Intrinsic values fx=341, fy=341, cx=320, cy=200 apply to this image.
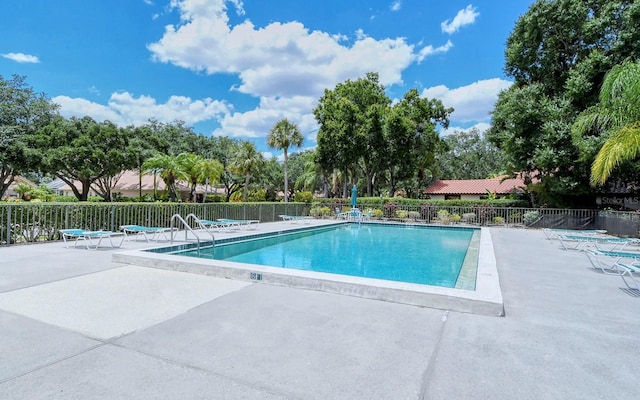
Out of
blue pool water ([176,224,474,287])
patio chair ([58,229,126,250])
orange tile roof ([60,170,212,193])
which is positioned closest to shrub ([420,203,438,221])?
blue pool water ([176,224,474,287])

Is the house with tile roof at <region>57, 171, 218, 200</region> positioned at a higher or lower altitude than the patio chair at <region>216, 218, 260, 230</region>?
higher

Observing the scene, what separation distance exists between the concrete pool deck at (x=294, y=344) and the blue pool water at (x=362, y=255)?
110 inches

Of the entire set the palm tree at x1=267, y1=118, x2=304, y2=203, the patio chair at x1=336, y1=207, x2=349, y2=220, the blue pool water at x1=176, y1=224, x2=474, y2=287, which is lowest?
the blue pool water at x1=176, y1=224, x2=474, y2=287

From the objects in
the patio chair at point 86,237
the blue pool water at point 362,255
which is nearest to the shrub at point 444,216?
the blue pool water at point 362,255

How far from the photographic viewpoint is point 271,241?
1302 centimetres

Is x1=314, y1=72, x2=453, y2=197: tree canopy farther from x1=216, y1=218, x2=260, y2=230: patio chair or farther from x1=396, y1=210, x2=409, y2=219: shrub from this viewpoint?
x1=216, y1=218, x2=260, y2=230: patio chair

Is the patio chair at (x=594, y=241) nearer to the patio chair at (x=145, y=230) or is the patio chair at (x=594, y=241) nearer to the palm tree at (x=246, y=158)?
the patio chair at (x=145, y=230)

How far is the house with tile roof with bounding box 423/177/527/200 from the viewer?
3625 cm

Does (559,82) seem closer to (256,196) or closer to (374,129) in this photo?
(374,129)

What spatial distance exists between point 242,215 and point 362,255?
9851 mm

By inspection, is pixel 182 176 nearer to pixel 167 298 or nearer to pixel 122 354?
pixel 167 298

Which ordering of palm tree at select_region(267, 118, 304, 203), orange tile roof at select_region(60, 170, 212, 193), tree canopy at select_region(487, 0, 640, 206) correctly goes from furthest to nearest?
orange tile roof at select_region(60, 170, 212, 193), palm tree at select_region(267, 118, 304, 203), tree canopy at select_region(487, 0, 640, 206)

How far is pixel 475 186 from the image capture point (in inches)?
1497

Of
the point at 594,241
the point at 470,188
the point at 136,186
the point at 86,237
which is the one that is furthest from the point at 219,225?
the point at 470,188
